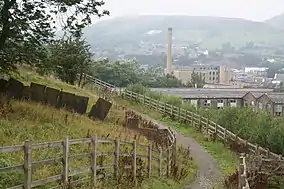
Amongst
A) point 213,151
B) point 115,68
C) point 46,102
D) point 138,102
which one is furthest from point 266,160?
point 115,68

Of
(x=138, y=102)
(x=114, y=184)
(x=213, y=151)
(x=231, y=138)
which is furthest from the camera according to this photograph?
(x=138, y=102)

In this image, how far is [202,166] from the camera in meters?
22.9

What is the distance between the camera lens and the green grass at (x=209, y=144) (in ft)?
79.9

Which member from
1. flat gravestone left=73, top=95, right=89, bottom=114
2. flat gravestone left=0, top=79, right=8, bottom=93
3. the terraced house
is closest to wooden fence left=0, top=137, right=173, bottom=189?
flat gravestone left=0, top=79, right=8, bottom=93

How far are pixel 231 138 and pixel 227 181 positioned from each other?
1247cm

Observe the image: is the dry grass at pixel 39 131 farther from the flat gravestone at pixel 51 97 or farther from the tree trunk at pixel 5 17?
the tree trunk at pixel 5 17

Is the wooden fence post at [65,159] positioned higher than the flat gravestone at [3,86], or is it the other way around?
the flat gravestone at [3,86]

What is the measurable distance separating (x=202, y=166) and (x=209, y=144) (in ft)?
25.2

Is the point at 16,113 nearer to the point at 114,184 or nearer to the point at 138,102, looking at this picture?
the point at 114,184

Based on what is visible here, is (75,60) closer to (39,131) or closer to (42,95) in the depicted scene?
(42,95)

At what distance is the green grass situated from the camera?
24.4 meters

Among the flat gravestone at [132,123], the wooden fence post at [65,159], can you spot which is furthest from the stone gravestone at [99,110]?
the wooden fence post at [65,159]

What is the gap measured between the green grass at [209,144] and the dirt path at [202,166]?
353 mm

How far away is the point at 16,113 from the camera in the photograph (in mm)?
18281
